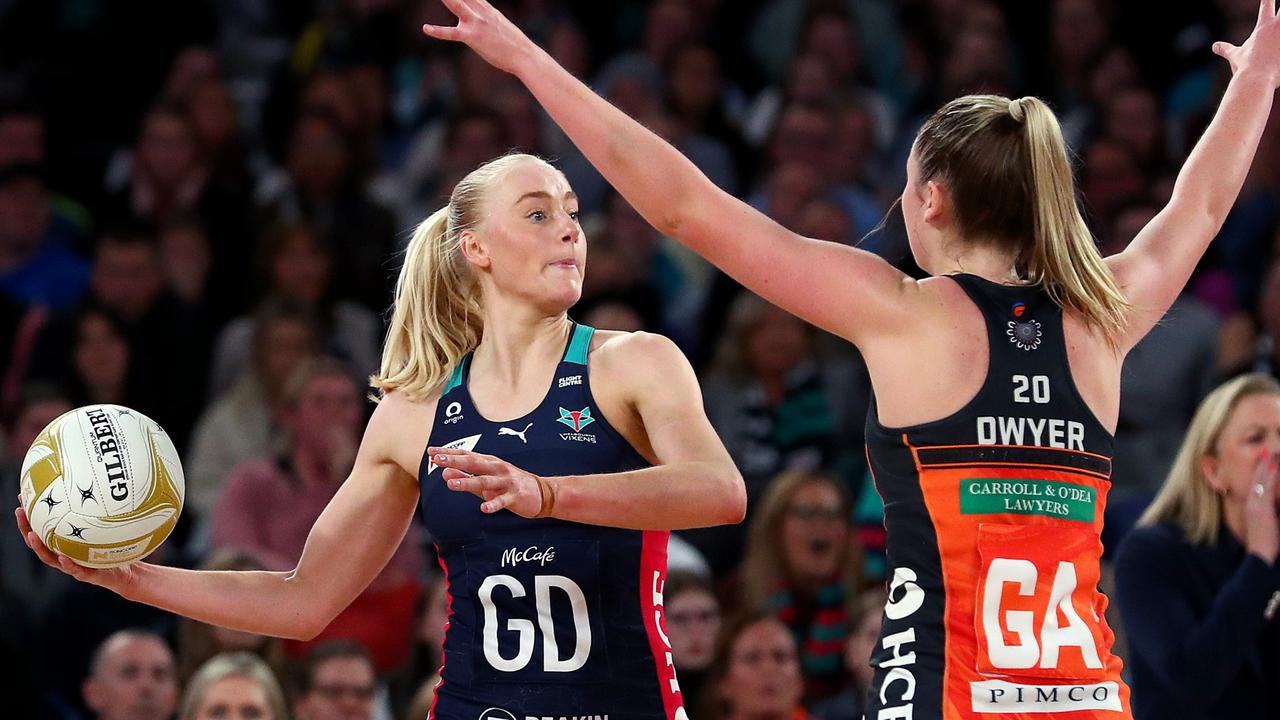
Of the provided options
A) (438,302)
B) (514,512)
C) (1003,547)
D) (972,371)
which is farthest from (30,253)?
(1003,547)

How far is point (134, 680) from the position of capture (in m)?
6.87

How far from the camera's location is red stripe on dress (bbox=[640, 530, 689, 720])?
409 cm

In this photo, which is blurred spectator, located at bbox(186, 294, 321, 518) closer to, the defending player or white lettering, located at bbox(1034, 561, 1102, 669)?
the defending player

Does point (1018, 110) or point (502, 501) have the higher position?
point (1018, 110)

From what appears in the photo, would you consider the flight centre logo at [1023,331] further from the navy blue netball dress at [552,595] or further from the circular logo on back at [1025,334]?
the navy blue netball dress at [552,595]

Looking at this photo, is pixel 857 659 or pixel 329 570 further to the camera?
pixel 857 659

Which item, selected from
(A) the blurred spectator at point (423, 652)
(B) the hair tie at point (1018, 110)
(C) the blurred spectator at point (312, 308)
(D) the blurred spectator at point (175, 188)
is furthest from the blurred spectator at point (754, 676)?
(D) the blurred spectator at point (175, 188)

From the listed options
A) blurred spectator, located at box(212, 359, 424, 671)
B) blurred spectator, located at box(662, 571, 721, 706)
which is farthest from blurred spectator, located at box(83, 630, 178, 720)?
blurred spectator, located at box(662, 571, 721, 706)

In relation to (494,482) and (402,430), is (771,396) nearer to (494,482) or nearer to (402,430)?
(402,430)

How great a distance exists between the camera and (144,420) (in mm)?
4273

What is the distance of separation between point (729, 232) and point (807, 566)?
4842mm

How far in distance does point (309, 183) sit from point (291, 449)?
2.77 metres

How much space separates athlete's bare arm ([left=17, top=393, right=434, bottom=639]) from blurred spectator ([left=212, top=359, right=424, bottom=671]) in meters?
3.53

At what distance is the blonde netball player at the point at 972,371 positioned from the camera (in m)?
3.21
